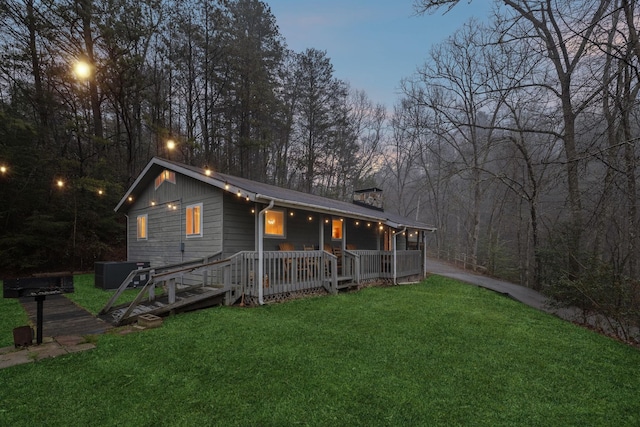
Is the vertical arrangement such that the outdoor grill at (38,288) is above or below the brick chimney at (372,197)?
below

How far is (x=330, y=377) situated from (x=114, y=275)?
949cm

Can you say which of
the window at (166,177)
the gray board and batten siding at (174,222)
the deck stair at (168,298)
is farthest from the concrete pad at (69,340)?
the window at (166,177)

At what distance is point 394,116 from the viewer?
27359 millimetres

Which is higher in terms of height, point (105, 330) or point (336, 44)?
point (336, 44)

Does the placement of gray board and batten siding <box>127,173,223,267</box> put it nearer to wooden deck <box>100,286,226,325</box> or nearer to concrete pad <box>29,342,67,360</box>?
wooden deck <box>100,286,226,325</box>

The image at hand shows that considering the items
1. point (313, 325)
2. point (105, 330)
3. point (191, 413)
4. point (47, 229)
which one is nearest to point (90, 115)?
point (47, 229)

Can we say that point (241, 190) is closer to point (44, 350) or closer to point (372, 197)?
point (44, 350)

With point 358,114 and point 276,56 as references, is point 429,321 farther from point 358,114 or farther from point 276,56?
point 358,114

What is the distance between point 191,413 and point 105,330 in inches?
145

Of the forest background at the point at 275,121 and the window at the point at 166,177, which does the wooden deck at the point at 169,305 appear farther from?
the forest background at the point at 275,121

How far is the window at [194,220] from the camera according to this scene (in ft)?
29.5

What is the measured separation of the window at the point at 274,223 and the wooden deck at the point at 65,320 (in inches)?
173

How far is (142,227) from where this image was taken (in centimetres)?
1208

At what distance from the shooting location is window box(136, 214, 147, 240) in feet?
38.8
